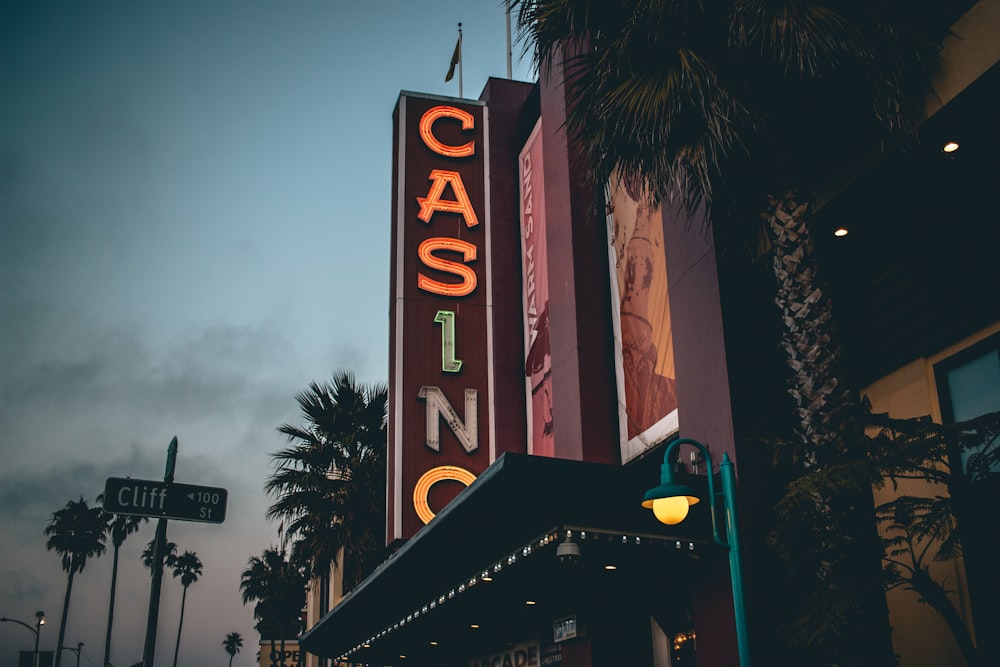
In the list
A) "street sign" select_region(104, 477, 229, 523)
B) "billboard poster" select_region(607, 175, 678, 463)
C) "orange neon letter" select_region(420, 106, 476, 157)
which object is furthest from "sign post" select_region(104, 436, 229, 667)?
"orange neon letter" select_region(420, 106, 476, 157)

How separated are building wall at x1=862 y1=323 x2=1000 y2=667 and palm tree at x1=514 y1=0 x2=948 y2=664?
1.34m

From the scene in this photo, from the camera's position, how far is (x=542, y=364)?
20109 mm

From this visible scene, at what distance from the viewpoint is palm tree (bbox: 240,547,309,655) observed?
64625 mm

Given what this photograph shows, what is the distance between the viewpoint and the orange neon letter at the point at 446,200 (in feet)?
70.7

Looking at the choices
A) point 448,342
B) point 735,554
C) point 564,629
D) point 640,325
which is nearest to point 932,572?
point 735,554

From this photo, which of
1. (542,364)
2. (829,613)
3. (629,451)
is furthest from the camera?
(542,364)

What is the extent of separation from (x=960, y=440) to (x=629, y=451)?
700 cm

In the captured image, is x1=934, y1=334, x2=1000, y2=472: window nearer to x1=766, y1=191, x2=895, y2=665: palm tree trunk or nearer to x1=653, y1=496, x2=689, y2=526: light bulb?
x1=766, y1=191, x2=895, y2=665: palm tree trunk

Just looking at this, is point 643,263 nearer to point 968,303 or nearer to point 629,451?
point 629,451

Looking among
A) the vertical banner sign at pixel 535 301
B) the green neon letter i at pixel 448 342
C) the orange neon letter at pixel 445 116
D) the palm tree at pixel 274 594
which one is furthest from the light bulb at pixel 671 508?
Answer: the palm tree at pixel 274 594

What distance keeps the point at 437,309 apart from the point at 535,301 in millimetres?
2143

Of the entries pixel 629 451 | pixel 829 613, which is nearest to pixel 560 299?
pixel 629 451

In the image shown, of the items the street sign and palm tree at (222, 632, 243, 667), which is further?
palm tree at (222, 632, 243, 667)

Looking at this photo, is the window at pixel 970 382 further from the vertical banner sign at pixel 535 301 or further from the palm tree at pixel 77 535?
the palm tree at pixel 77 535
